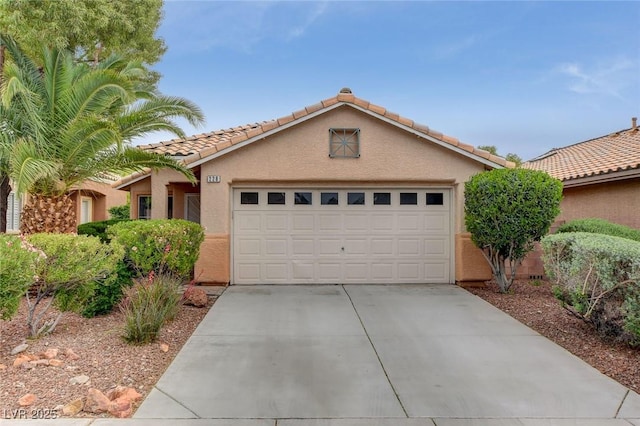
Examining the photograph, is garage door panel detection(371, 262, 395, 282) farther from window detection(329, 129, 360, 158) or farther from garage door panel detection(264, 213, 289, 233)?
window detection(329, 129, 360, 158)

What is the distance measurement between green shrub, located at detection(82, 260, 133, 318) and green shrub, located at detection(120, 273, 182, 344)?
260 mm

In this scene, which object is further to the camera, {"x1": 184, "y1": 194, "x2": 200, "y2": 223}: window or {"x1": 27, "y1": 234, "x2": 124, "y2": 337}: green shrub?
{"x1": 184, "y1": 194, "x2": 200, "y2": 223}: window

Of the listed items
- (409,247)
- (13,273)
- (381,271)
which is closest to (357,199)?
(409,247)

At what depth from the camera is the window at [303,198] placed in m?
9.92

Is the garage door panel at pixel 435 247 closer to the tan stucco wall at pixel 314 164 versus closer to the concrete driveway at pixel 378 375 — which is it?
the tan stucco wall at pixel 314 164

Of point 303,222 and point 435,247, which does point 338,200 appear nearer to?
point 303,222

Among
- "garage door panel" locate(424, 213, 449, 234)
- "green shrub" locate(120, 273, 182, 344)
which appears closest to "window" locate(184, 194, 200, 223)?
"green shrub" locate(120, 273, 182, 344)

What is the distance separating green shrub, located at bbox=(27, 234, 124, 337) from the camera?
5289 mm

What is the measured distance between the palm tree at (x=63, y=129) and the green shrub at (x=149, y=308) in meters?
3.38

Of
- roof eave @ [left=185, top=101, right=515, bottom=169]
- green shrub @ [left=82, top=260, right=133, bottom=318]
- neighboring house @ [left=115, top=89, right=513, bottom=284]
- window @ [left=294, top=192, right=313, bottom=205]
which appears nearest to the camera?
green shrub @ [left=82, top=260, right=133, bottom=318]

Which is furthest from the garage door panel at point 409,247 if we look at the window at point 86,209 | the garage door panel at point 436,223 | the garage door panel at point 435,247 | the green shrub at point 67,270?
the window at point 86,209

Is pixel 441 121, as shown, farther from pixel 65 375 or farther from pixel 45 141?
pixel 65 375

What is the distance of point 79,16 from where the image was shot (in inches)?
537

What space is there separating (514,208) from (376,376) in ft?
17.9
